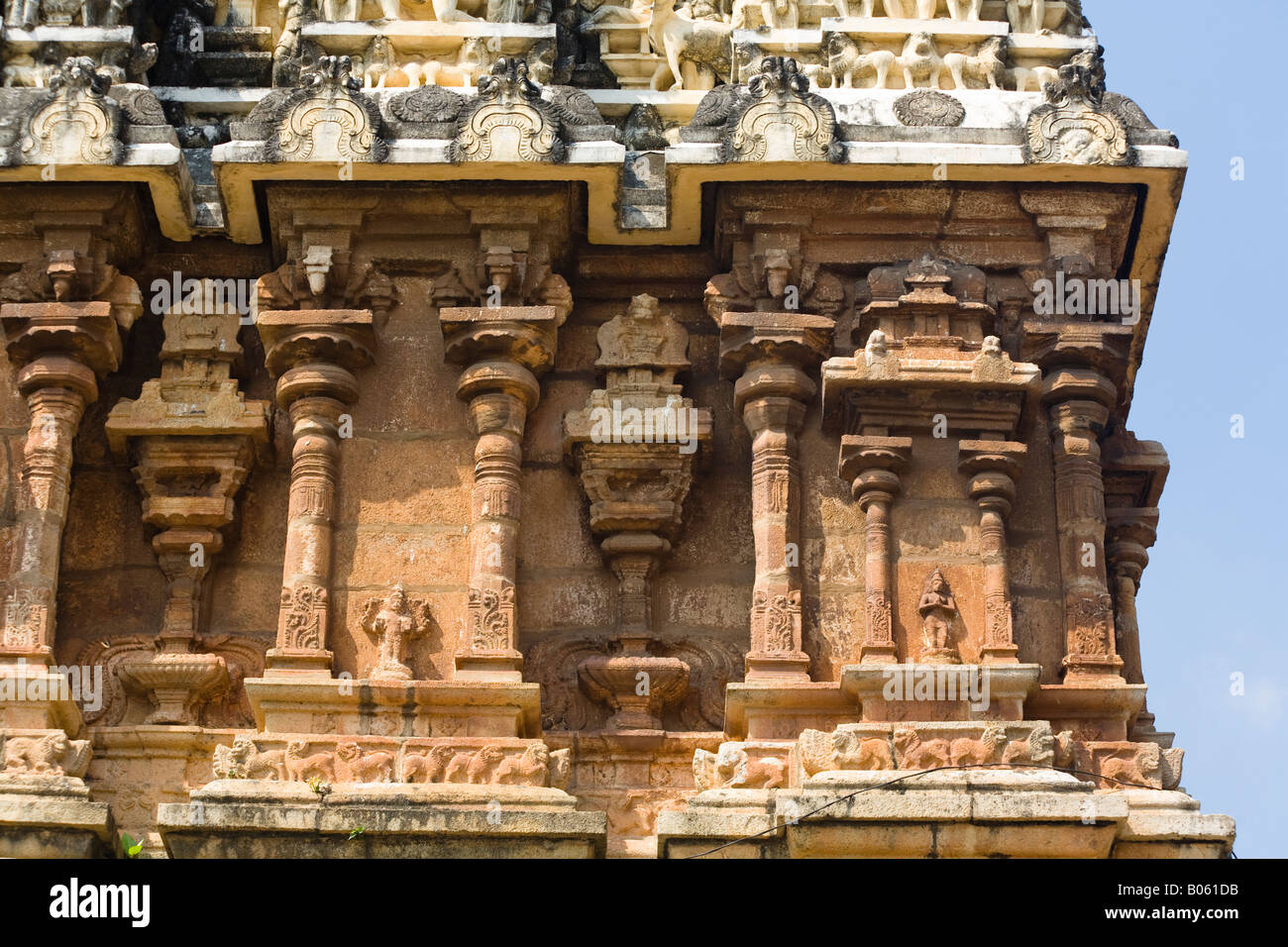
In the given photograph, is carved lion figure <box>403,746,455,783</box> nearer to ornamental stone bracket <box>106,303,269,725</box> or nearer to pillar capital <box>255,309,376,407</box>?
ornamental stone bracket <box>106,303,269,725</box>

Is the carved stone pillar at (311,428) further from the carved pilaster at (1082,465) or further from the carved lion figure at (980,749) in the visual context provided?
the carved pilaster at (1082,465)

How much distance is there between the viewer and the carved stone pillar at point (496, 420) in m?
15.2

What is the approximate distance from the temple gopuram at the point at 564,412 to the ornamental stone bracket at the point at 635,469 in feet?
0.08

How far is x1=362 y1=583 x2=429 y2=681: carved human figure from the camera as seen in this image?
49.3 feet

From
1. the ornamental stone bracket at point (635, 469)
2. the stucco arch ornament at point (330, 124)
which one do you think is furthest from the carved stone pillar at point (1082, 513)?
the stucco arch ornament at point (330, 124)

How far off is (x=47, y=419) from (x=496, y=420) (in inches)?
94.6

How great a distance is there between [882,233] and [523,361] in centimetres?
212

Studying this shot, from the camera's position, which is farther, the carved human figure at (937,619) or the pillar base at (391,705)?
the carved human figure at (937,619)

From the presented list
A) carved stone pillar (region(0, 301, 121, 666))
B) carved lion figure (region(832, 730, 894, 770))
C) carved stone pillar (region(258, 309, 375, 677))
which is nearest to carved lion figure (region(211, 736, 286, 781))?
carved stone pillar (region(258, 309, 375, 677))

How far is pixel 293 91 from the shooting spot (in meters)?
16.2

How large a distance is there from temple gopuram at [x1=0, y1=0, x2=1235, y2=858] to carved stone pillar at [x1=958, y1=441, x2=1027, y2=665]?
0.03 meters
